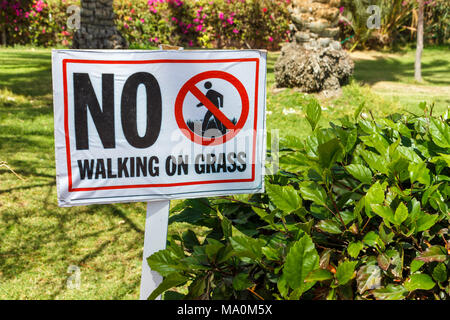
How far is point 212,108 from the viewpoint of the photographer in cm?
182

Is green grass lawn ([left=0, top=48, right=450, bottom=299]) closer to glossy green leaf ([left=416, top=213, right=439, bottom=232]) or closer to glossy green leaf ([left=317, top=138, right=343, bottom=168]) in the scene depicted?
glossy green leaf ([left=317, top=138, right=343, bottom=168])

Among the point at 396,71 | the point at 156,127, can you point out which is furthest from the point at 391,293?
the point at 396,71

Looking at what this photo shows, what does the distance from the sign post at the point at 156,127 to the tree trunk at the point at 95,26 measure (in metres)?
8.21

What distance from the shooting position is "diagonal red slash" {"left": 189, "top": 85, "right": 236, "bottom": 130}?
5.89 ft

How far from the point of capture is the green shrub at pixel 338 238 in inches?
56.3

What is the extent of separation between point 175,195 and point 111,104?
1.33ft

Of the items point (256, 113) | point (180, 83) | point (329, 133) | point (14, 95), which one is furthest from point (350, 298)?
point (14, 95)

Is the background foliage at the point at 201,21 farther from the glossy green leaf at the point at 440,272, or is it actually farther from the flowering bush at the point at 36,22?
the glossy green leaf at the point at 440,272

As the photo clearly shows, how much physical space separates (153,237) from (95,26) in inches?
338

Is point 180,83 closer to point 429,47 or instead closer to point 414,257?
point 414,257

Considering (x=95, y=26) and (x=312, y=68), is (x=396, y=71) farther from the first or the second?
(x=95, y=26)

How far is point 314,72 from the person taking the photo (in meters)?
8.70

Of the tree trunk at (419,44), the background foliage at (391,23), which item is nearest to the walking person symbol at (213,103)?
the tree trunk at (419,44)

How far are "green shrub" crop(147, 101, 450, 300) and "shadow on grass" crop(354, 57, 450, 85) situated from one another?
1091 centimetres
